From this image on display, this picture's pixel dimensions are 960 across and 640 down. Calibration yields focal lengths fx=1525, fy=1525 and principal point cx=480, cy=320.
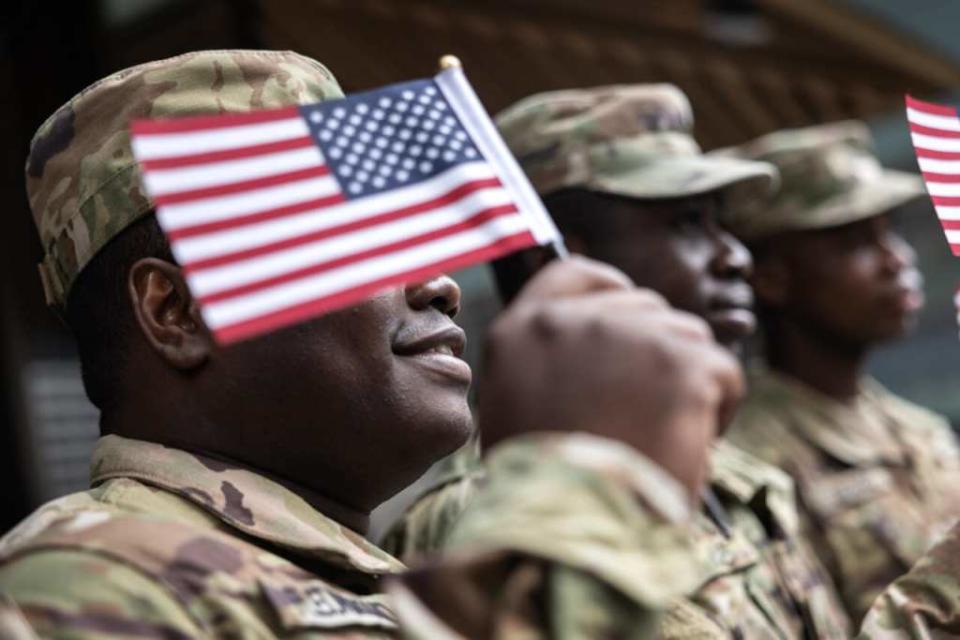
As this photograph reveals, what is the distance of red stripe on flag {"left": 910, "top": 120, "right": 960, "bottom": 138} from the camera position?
2092mm

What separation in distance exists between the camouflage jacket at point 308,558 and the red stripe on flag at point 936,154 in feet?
2.69

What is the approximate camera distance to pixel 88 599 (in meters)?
1.50

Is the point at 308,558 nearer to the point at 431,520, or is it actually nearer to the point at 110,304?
the point at 110,304

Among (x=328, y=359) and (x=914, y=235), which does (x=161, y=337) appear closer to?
(x=328, y=359)

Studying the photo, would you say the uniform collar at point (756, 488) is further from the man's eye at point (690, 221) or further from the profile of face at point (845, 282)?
the profile of face at point (845, 282)

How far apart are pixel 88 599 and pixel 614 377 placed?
57cm

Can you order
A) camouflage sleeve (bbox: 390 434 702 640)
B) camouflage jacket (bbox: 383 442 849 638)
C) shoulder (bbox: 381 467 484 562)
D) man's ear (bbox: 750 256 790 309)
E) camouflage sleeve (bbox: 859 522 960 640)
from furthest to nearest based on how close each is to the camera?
man's ear (bbox: 750 256 790 309) → shoulder (bbox: 381 467 484 562) → camouflage jacket (bbox: 383 442 849 638) → camouflage sleeve (bbox: 859 522 960 640) → camouflage sleeve (bbox: 390 434 702 640)

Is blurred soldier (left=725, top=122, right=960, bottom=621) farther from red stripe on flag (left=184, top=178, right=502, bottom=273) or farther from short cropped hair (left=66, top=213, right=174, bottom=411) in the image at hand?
red stripe on flag (left=184, top=178, right=502, bottom=273)

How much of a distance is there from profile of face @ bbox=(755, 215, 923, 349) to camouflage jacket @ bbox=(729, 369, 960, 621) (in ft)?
0.69

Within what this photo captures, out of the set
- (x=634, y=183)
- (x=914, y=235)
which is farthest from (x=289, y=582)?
(x=914, y=235)

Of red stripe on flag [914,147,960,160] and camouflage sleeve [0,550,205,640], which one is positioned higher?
red stripe on flag [914,147,960,160]

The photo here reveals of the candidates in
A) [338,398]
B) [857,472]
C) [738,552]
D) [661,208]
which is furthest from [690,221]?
[338,398]

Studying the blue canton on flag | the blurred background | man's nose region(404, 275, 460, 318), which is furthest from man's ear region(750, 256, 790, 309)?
the blue canton on flag

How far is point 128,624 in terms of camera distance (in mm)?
1492
